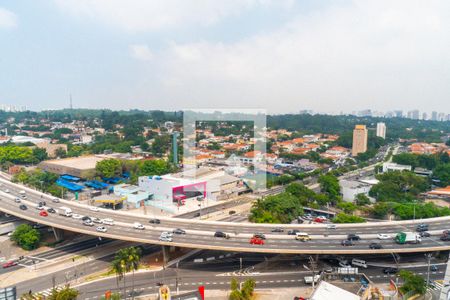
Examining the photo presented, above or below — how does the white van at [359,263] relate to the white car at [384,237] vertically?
below

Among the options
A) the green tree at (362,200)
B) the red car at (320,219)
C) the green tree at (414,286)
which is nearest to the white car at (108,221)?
the red car at (320,219)

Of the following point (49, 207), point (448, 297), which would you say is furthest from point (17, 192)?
point (448, 297)

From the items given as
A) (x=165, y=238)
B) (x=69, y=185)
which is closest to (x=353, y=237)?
(x=165, y=238)

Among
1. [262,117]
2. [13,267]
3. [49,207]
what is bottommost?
[13,267]

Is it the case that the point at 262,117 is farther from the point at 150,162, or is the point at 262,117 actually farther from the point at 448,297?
the point at 448,297

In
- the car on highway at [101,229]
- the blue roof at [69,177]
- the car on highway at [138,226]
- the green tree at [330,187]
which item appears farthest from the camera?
the blue roof at [69,177]

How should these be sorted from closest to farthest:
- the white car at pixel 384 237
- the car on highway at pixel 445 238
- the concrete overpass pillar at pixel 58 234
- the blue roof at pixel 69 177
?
the car on highway at pixel 445 238, the white car at pixel 384 237, the concrete overpass pillar at pixel 58 234, the blue roof at pixel 69 177

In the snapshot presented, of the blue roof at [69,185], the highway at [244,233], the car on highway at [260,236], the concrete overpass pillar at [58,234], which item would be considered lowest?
the concrete overpass pillar at [58,234]

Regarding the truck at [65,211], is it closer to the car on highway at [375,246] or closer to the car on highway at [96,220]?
the car on highway at [96,220]
